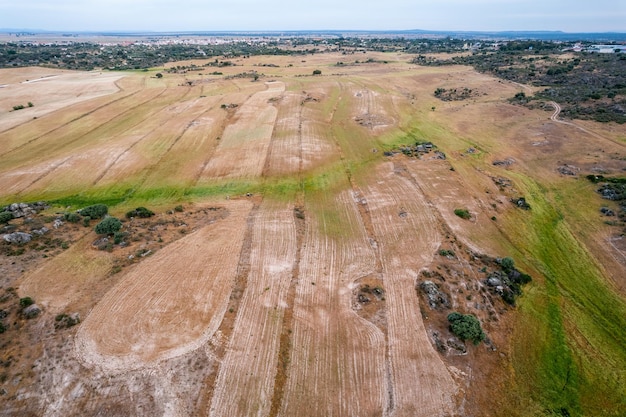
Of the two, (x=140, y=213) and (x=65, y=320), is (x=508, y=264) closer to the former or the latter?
(x=65, y=320)

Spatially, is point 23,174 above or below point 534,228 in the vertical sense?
above

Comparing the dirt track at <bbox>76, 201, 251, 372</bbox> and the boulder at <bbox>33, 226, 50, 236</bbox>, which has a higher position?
the boulder at <bbox>33, 226, 50, 236</bbox>

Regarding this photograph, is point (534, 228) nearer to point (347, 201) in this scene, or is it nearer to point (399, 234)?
point (399, 234)

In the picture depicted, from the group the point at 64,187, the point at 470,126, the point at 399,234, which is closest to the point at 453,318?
the point at 399,234

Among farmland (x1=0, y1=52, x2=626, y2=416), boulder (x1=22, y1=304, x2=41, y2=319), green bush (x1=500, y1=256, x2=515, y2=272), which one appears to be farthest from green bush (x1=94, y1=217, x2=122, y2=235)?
green bush (x1=500, y1=256, x2=515, y2=272)

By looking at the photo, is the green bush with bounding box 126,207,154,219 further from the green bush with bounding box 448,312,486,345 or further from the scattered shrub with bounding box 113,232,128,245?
the green bush with bounding box 448,312,486,345

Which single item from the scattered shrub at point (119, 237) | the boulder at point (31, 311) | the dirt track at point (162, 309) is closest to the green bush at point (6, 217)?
the scattered shrub at point (119, 237)
